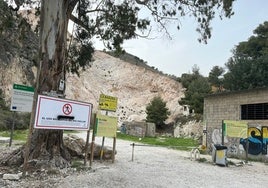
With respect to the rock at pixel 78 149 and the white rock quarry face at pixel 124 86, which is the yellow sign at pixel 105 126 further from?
the white rock quarry face at pixel 124 86

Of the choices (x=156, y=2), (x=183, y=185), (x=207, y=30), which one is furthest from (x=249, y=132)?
(x=183, y=185)

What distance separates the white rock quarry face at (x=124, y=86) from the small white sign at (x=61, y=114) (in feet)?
131

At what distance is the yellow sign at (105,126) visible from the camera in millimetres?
10434

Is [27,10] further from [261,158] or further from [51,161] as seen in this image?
[261,158]

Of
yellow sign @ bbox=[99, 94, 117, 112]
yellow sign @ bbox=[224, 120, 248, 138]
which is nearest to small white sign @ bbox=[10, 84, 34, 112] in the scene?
yellow sign @ bbox=[99, 94, 117, 112]

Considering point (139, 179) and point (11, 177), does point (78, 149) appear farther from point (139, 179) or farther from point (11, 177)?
point (11, 177)

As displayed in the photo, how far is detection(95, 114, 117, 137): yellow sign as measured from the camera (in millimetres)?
10434

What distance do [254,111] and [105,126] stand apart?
9719 mm

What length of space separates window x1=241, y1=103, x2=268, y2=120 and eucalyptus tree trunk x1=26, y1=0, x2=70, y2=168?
1114 cm

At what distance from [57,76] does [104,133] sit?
8.60 ft

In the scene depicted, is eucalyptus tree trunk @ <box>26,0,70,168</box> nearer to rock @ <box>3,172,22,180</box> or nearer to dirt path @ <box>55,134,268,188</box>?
dirt path @ <box>55,134,268,188</box>

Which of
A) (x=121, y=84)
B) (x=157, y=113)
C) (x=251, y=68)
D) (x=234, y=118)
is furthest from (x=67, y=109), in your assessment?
(x=121, y=84)

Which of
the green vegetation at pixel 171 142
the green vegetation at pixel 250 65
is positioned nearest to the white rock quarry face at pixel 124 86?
the green vegetation at pixel 250 65

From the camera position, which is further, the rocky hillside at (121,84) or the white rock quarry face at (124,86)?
the white rock quarry face at (124,86)
